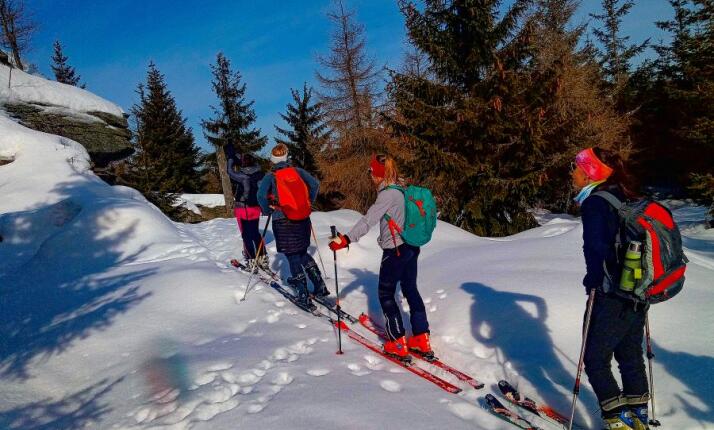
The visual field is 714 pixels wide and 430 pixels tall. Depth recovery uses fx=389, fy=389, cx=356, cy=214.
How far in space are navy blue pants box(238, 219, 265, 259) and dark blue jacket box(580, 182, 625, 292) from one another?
6.17 m

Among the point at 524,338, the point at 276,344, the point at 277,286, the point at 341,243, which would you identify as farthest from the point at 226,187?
the point at 524,338

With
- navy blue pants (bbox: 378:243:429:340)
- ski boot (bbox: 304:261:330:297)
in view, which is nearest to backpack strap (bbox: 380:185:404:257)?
navy blue pants (bbox: 378:243:429:340)

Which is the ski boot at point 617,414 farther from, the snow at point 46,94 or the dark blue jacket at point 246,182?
the snow at point 46,94

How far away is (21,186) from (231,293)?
1001cm

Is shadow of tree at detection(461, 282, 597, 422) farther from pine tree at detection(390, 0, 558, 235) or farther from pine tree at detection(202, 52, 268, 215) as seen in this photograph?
pine tree at detection(202, 52, 268, 215)

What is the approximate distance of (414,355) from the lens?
14.3 feet

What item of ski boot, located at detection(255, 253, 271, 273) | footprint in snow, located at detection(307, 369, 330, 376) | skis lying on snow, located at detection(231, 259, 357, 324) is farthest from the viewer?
ski boot, located at detection(255, 253, 271, 273)

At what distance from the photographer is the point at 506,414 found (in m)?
3.15

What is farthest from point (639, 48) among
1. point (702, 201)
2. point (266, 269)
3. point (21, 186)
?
point (21, 186)

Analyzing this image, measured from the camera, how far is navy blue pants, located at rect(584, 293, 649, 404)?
8.86 feet

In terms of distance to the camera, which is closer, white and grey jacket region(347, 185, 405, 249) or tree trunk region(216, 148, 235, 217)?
white and grey jacket region(347, 185, 405, 249)

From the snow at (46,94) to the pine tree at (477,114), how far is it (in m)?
16.5

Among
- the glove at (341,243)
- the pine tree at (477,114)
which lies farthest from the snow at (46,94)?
the glove at (341,243)

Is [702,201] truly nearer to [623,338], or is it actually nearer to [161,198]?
[623,338]
